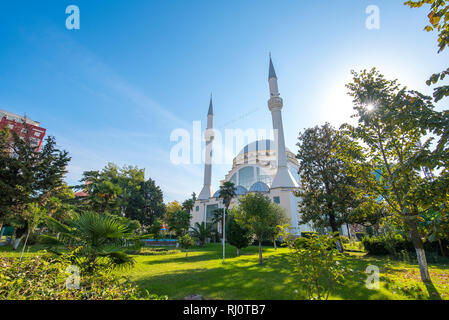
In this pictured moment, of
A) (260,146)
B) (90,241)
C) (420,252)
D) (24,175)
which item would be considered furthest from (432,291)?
(260,146)

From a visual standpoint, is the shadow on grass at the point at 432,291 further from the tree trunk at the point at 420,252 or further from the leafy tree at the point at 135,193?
the leafy tree at the point at 135,193

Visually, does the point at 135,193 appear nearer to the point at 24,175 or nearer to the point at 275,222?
the point at 24,175

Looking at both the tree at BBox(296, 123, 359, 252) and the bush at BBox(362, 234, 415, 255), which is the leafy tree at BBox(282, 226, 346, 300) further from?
the bush at BBox(362, 234, 415, 255)

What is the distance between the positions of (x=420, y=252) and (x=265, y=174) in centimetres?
4464

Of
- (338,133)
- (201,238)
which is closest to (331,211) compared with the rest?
(338,133)

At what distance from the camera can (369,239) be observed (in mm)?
19000

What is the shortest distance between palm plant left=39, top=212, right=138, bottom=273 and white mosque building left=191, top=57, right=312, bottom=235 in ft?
98.7

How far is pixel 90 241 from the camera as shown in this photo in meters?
6.50

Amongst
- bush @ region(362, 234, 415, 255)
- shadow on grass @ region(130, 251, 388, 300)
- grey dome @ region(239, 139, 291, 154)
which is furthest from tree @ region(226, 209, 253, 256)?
grey dome @ region(239, 139, 291, 154)

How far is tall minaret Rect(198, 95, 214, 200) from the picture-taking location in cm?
5533

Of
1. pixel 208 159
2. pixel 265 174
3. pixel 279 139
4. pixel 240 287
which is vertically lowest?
pixel 240 287

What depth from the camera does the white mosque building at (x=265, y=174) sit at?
4031 cm

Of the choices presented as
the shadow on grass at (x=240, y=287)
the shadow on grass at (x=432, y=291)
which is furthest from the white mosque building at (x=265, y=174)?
the shadow on grass at (x=432, y=291)
